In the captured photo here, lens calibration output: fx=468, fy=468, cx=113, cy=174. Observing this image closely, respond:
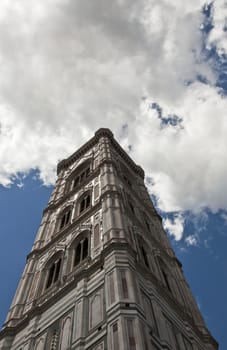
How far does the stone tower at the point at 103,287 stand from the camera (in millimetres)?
14383

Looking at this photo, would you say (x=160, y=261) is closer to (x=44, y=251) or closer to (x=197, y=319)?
(x=197, y=319)

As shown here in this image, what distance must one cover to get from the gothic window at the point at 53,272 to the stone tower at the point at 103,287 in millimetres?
63

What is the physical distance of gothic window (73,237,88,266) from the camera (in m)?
21.5

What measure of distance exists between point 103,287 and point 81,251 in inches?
222

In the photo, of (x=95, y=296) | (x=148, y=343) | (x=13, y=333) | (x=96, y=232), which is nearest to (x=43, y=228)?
(x=96, y=232)

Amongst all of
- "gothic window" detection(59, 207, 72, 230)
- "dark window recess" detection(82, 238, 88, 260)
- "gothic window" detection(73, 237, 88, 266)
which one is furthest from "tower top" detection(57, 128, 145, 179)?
"dark window recess" detection(82, 238, 88, 260)

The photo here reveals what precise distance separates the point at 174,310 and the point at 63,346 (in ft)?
19.3

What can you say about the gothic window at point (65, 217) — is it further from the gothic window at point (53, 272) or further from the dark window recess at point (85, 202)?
the gothic window at point (53, 272)

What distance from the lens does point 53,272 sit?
2247 centimetres

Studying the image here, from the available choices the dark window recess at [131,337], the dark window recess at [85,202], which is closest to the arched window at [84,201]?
the dark window recess at [85,202]

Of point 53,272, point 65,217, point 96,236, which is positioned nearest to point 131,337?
point 96,236

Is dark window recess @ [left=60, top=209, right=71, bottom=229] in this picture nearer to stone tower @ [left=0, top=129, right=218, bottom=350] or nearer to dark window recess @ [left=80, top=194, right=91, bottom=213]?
stone tower @ [left=0, top=129, right=218, bottom=350]

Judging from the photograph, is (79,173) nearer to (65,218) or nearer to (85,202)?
(85,202)

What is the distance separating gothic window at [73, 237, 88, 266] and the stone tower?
0.12 feet
